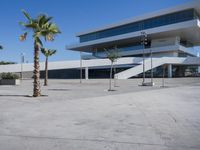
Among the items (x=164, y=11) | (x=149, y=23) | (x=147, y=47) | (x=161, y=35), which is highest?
(x=164, y=11)

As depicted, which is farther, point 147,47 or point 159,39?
point 147,47

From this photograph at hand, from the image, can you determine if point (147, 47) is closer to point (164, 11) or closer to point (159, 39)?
point (159, 39)

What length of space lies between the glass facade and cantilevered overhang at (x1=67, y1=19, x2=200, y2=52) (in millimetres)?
1634

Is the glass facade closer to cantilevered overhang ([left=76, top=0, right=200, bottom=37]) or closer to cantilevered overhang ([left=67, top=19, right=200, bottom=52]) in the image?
cantilevered overhang ([left=76, top=0, right=200, bottom=37])

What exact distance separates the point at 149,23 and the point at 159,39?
657cm

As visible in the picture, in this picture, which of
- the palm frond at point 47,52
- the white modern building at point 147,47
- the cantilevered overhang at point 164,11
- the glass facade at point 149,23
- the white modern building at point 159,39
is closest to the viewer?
the palm frond at point 47,52

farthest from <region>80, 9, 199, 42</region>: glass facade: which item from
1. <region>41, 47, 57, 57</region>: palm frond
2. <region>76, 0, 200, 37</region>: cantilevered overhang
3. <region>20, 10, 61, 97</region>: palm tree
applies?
<region>20, 10, 61, 97</region>: palm tree

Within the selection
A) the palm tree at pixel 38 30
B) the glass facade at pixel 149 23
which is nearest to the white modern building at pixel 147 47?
the glass facade at pixel 149 23

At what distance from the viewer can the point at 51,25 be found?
792 inches

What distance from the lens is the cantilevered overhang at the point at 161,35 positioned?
66.1m

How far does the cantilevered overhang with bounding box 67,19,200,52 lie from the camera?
66.1 metres

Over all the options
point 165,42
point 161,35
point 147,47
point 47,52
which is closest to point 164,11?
point 161,35

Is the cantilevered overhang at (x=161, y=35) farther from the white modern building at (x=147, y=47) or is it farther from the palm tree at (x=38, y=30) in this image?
the palm tree at (x=38, y=30)

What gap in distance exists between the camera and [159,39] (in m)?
78.4
